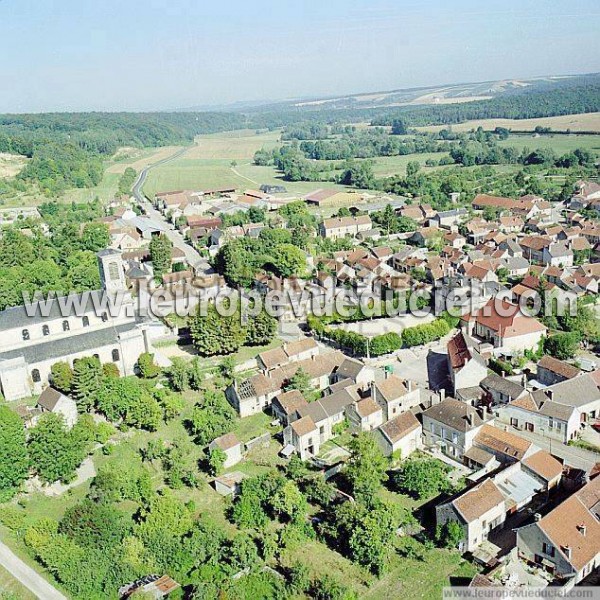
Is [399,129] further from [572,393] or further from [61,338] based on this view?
[572,393]

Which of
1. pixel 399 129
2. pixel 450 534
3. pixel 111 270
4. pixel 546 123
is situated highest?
pixel 399 129

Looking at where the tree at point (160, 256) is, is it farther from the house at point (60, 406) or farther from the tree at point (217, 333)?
the house at point (60, 406)

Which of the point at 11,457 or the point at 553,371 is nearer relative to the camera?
the point at 11,457

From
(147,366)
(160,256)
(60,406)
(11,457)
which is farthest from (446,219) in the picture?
(11,457)

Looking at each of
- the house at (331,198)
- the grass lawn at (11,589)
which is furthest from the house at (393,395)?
the house at (331,198)

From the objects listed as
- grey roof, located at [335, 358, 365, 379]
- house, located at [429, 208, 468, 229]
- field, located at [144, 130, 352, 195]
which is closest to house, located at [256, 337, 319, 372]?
grey roof, located at [335, 358, 365, 379]

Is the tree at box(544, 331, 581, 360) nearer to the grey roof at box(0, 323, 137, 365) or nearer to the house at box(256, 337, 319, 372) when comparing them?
the house at box(256, 337, 319, 372)

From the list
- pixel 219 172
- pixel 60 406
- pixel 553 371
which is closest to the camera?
pixel 60 406
